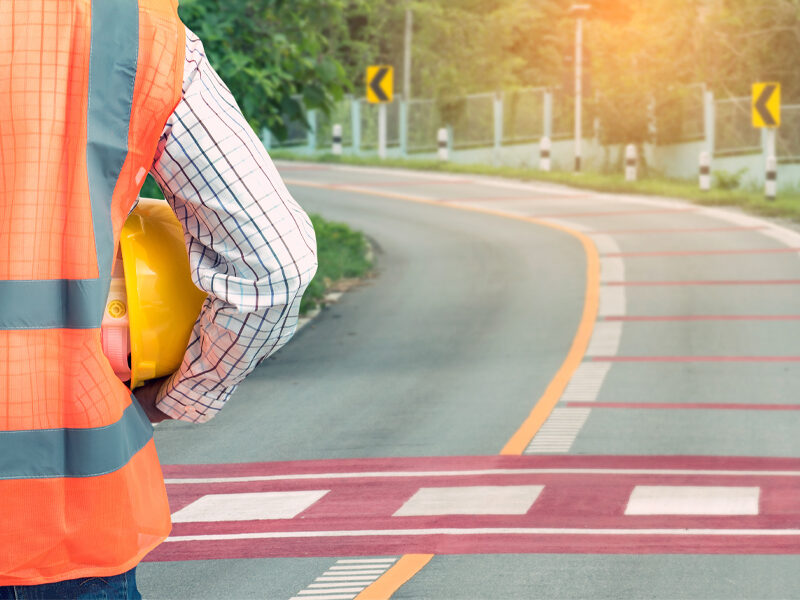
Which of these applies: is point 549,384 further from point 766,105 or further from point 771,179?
point 766,105

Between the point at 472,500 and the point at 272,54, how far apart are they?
284 inches

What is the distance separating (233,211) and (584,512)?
4.90 meters

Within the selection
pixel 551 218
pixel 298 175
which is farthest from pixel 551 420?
pixel 298 175

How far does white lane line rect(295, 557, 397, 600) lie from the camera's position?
5.57m

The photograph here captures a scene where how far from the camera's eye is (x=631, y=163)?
3075cm

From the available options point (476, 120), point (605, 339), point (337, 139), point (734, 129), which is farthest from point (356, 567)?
point (476, 120)

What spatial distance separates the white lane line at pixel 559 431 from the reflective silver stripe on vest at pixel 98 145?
21.3 ft

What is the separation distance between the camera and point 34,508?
2189 millimetres

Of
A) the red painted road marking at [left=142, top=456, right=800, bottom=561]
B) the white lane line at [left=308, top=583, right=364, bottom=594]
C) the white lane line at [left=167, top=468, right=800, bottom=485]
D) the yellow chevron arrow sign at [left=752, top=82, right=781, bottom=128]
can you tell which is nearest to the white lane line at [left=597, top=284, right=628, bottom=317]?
Answer: the red painted road marking at [left=142, top=456, right=800, bottom=561]

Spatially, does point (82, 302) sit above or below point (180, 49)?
below

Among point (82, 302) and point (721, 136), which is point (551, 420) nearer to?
point (82, 302)

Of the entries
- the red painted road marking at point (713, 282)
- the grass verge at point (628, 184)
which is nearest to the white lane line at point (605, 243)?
the red painted road marking at point (713, 282)

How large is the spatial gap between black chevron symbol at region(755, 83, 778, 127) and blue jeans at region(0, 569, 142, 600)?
25.3 m

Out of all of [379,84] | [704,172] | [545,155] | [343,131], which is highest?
[379,84]
